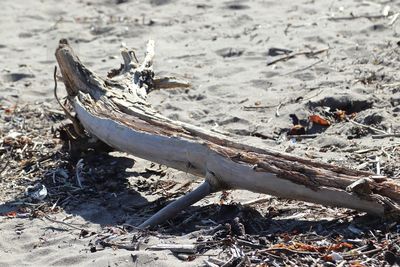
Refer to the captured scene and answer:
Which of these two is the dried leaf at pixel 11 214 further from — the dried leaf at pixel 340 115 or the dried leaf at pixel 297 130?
the dried leaf at pixel 340 115

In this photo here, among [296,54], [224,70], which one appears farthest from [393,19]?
[224,70]

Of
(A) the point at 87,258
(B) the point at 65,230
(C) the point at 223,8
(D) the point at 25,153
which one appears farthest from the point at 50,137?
(C) the point at 223,8

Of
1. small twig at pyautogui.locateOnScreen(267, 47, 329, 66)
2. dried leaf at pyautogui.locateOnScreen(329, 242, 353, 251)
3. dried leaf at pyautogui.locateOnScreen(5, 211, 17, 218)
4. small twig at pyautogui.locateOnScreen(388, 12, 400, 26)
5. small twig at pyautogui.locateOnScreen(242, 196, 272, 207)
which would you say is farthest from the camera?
small twig at pyautogui.locateOnScreen(388, 12, 400, 26)

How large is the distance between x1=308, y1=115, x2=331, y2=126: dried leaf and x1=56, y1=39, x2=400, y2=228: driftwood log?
1234mm

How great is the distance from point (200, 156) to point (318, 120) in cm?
155

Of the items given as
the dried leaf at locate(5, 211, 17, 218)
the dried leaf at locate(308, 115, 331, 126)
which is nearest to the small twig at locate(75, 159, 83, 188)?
the dried leaf at locate(5, 211, 17, 218)

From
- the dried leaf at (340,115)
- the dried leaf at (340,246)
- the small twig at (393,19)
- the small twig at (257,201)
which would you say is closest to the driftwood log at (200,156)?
the small twig at (257,201)

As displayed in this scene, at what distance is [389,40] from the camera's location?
725 cm

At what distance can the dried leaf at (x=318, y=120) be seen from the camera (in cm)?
591

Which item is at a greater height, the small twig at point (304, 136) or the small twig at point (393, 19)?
the small twig at point (393, 19)

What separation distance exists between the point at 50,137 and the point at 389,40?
3084 mm

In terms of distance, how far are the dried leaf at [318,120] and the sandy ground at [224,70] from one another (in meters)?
0.06

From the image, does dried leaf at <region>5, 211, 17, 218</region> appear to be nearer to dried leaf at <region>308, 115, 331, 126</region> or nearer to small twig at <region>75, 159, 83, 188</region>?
small twig at <region>75, 159, 83, 188</region>

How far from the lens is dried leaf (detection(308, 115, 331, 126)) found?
591 centimetres
